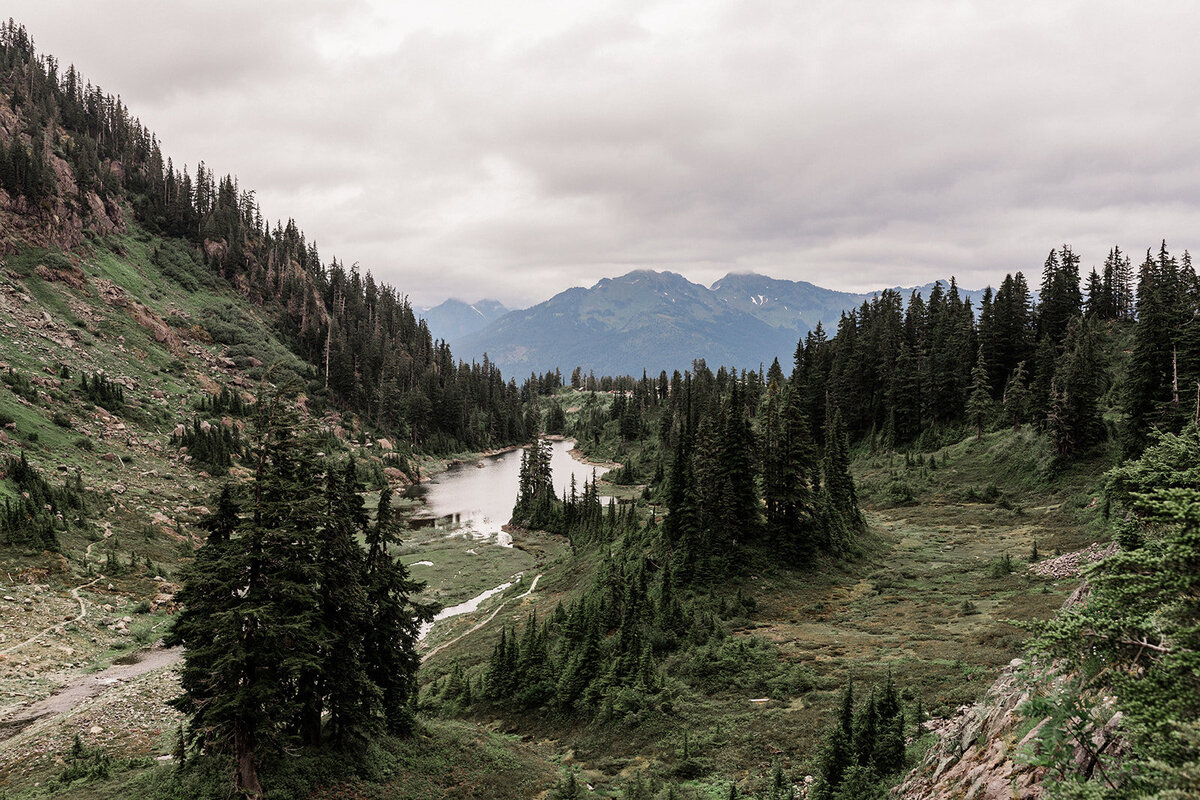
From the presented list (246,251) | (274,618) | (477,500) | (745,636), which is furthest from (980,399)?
(246,251)

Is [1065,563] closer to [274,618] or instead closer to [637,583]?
[637,583]

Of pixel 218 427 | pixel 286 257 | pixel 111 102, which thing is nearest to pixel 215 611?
pixel 218 427

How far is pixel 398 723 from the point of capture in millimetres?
24969

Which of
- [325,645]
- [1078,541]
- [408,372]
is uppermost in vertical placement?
[408,372]

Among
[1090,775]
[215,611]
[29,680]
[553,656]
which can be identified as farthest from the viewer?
[553,656]

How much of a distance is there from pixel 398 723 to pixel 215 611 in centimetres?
1116

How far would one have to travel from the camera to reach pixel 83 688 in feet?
105

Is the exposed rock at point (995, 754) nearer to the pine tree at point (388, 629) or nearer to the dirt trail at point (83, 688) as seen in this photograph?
the pine tree at point (388, 629)

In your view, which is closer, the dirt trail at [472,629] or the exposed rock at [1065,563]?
the exposed rock at [1065,563]

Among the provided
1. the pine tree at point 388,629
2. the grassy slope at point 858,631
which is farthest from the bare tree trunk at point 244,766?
the grassy slope at point 858,631

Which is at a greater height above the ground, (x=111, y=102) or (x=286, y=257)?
(x=111, y=102)

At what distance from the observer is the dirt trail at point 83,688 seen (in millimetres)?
27358

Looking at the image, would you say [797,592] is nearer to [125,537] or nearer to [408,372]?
[125,537]

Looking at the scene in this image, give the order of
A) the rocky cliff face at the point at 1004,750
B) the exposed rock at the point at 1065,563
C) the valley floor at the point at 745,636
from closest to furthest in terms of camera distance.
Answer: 1. the rocky cliff face at the point at 1004,750
2. the valley floor at the point at 745,636
3. the exposed rock at the point at 1065,563
